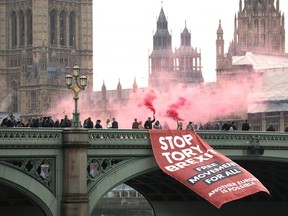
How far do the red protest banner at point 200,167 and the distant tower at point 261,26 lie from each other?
129708 millimetres

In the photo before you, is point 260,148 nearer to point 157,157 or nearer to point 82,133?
point 157,157

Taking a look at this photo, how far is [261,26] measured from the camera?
19375cm

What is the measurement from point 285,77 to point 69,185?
4129 inches

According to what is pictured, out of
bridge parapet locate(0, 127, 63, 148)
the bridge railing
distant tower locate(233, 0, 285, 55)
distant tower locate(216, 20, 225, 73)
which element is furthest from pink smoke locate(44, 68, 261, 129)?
bridge parapet locate(0, 127, 63, 148)

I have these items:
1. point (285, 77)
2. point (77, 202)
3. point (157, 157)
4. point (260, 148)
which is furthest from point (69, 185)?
point (285, 77)

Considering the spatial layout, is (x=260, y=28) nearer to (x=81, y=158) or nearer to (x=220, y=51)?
(x=220, y=51)

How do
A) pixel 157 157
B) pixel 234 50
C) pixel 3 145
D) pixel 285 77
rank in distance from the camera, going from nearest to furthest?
pixel 3 145 → pixel 157 157 → pixel 285 77 → pixel 234 50

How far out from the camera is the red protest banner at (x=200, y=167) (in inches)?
2356

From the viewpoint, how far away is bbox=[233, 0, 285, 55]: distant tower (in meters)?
192

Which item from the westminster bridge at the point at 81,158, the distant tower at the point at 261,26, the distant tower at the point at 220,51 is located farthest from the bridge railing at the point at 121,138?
the distant tower at the point at 261,26

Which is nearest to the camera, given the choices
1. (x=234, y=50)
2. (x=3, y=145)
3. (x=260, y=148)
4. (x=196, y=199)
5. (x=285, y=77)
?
(x=3, y=145)

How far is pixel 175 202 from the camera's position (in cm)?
8406

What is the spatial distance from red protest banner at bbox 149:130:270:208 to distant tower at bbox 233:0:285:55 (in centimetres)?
12971

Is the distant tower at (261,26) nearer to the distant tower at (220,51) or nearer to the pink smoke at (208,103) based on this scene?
the distant tower at (220,51)
